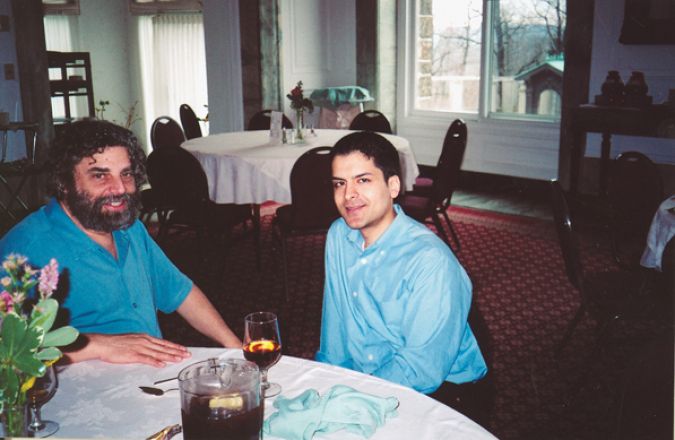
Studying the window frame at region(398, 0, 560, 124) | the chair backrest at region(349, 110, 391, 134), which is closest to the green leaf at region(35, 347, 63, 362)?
the chair backrest at region(349, 110, 391, 134)

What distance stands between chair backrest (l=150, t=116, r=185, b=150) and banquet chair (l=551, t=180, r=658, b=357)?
3.66 meters

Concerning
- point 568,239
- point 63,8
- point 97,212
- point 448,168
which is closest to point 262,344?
point 97,212

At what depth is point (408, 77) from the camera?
26.5 ft

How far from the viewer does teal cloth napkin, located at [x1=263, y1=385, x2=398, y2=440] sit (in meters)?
1.13

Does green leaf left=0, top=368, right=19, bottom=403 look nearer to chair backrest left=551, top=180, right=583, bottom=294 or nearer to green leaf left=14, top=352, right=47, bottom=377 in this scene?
green leaf left=14, top=352, right=47, bottom=377

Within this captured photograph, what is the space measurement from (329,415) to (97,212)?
36.3 inches

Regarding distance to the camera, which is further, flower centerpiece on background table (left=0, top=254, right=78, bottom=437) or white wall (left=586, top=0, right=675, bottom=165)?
white wall (left=586, top=0, right=675, bottom=165)

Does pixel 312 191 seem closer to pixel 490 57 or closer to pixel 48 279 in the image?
pixel 48 279

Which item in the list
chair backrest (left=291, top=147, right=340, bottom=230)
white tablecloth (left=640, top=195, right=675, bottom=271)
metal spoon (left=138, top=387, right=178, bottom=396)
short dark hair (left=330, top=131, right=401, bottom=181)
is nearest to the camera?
metal spoon (left=138, top=387, right=178, bottom=396)

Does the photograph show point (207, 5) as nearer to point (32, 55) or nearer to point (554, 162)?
point (32, 55)

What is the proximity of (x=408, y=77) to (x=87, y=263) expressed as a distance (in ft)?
22.3

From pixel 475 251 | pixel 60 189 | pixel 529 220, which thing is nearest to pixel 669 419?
pixel 60 189

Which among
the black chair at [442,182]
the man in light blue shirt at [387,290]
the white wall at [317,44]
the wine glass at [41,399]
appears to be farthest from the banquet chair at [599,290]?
the white wall at [317,44]

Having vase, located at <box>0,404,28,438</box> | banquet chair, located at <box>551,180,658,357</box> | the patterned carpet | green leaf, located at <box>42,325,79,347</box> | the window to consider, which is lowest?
the patterned carpet
